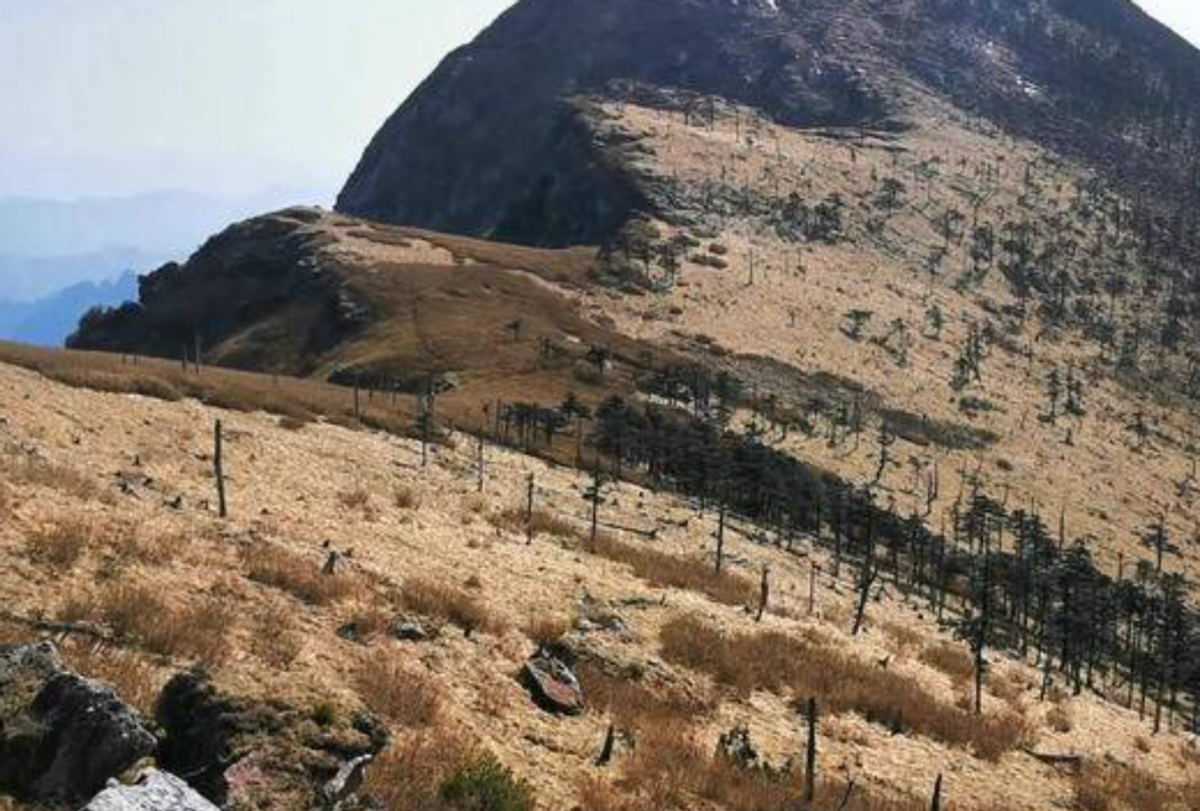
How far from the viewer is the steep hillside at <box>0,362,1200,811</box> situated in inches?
666

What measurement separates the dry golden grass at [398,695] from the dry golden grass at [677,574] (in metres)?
21.0

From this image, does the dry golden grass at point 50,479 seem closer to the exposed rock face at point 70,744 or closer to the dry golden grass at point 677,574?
the exposed rock face at point 70,744

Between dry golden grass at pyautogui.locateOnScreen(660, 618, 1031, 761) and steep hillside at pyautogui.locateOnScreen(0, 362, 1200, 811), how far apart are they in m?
Result: 0.11

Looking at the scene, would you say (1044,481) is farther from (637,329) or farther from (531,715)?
(531,715)

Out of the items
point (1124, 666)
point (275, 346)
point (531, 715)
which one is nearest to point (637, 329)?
point (275, 346)

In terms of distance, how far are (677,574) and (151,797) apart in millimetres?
35519

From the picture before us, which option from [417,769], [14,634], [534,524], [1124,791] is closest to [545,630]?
[417,769]

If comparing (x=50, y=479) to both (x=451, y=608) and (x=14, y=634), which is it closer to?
(x=451, y=608)

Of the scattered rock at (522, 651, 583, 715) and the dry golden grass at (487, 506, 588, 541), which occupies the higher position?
the scattered rock at (522, 651, 583, 715)

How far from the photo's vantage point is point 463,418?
299 feet

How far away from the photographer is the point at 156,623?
19.3 metres

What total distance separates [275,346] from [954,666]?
12225 cm

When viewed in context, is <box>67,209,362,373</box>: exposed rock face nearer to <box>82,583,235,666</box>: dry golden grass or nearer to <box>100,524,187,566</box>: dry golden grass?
<box>100,524,187,566</box>: dry golden grass

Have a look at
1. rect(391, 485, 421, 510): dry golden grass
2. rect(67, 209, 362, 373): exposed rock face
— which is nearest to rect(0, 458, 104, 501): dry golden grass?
rect(391, 485, 421, 510): dry golden grass
